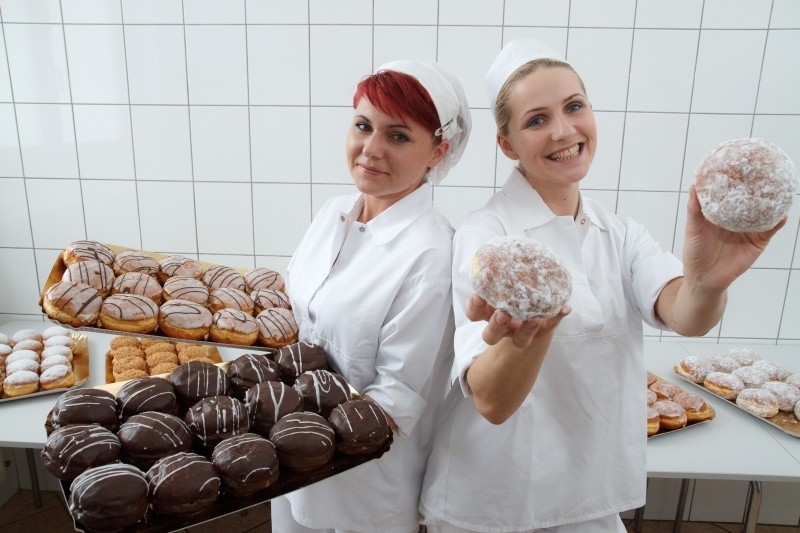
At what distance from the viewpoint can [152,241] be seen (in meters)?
2.34

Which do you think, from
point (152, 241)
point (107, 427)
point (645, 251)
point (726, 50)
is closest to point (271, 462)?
point (107, 427)

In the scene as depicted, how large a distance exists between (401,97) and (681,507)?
1934 mm

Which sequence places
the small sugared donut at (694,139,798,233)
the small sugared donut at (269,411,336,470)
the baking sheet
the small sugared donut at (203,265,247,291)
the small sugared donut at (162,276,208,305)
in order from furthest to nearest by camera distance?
the baking sheet → the small sugared donut at (203,265,247,291) → the small sugared donut at (162,276,208,305) → the small sugared donut at (269,411,336,470) → the small sugared donut at (694,139,798,233)

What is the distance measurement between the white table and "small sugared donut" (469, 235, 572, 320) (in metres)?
0.99

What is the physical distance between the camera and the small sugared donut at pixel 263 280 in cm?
161

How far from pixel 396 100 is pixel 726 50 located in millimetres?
1575

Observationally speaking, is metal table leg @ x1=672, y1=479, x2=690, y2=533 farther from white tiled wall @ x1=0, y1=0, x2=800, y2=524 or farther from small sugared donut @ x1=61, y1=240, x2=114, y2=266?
small sugared donut @ x1=61, y1=240, x2=114, y2=266

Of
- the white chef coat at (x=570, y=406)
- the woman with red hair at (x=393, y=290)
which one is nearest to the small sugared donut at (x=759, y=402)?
the white chef coat at (x=570, y=406)

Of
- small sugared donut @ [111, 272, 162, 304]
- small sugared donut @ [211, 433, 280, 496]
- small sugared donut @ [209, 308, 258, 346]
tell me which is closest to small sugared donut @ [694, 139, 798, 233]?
small sugared donut @ [211, 433, 280, 496]

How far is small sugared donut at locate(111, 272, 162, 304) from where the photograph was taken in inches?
55.4

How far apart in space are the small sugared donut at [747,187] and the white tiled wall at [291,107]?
4.66ft

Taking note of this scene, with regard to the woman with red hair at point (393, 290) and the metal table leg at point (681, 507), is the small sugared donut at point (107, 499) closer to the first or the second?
the woman with red hair at point (393, 290)

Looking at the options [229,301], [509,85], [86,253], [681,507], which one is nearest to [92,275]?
[86,253]

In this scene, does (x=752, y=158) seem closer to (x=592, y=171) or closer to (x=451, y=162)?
(x=451, y=162)
